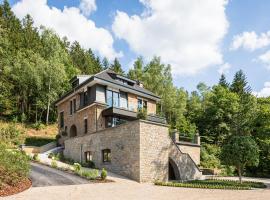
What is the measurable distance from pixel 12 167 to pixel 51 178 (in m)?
3.11

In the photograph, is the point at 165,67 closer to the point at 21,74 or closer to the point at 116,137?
the point at 21,74

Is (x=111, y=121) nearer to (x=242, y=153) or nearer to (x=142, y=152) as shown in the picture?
(x=142, y=152)

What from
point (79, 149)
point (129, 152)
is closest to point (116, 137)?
point (129, 152)

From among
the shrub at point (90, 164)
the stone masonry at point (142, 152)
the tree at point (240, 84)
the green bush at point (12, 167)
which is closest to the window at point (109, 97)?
the stone masonry at point (142, 152)

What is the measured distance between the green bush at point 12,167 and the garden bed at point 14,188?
24 cm

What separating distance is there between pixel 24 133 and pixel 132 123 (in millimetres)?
24527

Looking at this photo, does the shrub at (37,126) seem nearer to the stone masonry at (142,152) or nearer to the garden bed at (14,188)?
the stone masonry at (142,152)

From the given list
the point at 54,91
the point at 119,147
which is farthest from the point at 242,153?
the point at 54,91

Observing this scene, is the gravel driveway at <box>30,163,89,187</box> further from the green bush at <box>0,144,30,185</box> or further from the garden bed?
the green bush at <box>0,144,30,185</box>

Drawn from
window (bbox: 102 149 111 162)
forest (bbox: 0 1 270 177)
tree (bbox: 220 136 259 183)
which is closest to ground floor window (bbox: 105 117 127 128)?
window (bbox: 102 149 111 162)

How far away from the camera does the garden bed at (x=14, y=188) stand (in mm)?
12719

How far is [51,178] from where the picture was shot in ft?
57.0

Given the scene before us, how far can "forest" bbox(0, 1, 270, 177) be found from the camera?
44.3 m

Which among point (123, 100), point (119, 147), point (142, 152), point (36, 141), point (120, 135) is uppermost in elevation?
point (123, 100)
